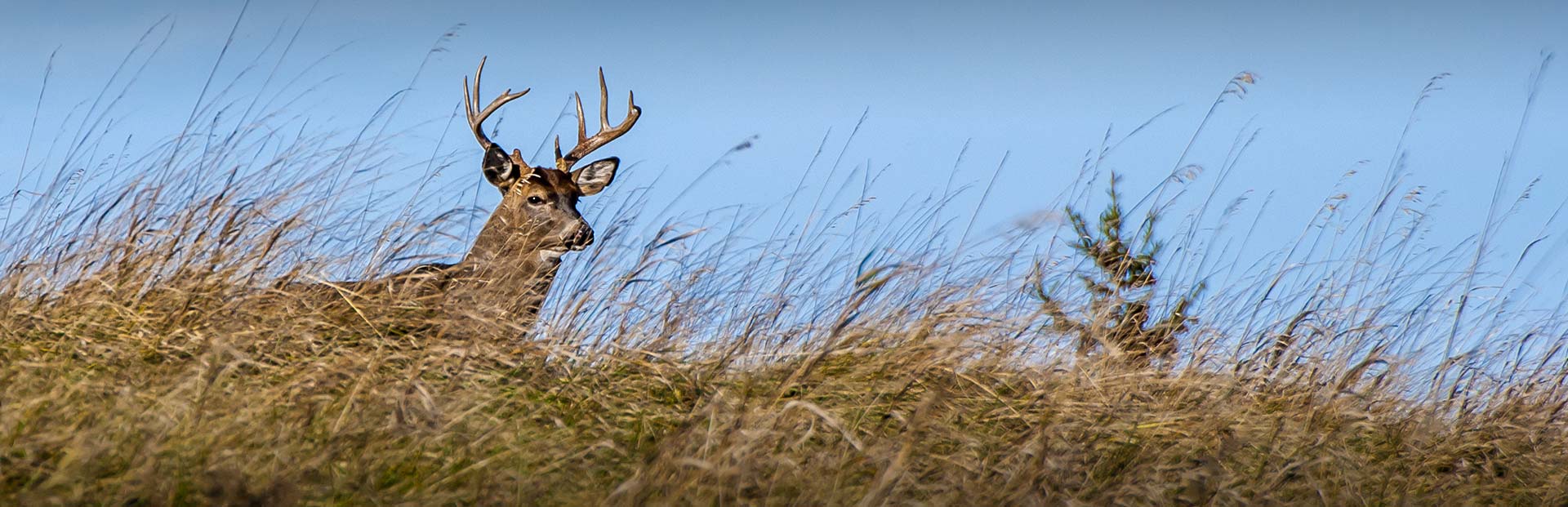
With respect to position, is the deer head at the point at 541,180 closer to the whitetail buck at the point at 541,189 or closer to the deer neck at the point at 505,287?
the whitetail buck at the point at 541,189

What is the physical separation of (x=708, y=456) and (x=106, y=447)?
115 centimetres

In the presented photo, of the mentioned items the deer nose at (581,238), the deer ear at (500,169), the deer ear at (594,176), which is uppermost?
the deer ear at (594,176)

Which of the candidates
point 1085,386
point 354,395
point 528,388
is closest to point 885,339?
point 1085,386

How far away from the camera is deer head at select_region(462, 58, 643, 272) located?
742 cm

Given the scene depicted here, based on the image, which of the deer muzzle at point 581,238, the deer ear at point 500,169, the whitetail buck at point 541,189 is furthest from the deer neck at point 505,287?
the deer ear at point 500,169

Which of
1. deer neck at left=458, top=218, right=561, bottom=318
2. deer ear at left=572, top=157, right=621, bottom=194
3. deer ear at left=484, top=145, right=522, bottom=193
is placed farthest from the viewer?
deer ear at left=572, top=157, right=621, bottom=194

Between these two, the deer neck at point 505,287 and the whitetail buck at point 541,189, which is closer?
the deer neck at point 505,287

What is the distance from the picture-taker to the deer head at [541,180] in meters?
7.42

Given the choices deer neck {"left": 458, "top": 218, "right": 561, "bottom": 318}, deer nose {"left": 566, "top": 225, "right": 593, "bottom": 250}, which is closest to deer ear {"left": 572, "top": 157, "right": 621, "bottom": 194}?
deer nose {"left": 566, "top": 225, "right": 593, "bottom": 250}

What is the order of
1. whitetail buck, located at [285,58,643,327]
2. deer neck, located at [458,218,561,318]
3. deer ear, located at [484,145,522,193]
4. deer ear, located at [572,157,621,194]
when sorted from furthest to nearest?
deer ear, located at [572,157,621,194]
deer ear, located at [484,145,522,193]
whitetail buck, located at [285,58,643,327]
deer neck, located at [458,218,561,318]

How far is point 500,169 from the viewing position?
7.78 m

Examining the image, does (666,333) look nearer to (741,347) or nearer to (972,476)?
(741,347)

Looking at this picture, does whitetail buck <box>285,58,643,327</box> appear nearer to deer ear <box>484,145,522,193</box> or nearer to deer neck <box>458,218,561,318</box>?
deer ear <box>484,145,522,193</box>

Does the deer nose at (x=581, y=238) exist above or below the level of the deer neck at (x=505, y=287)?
above
